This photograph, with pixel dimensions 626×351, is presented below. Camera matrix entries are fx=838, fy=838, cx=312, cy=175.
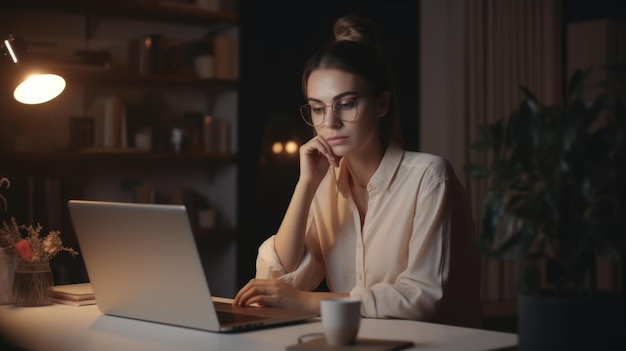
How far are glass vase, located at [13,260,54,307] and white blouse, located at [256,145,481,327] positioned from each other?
0.59 m

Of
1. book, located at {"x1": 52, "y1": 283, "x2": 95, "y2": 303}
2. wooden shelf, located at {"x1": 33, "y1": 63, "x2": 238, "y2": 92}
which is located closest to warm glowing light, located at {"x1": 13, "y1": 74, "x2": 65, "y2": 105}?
book, located at {"x1": 52, "y1": 283, "x2": 95, "y2": 303}

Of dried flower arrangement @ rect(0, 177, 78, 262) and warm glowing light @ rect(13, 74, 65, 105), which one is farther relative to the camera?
warm glowing light @ rect(13, 74, 65, 105)

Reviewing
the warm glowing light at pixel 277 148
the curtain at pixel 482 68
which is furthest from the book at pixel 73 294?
the curtain at pixel 482 68

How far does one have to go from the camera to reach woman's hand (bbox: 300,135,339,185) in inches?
89.1

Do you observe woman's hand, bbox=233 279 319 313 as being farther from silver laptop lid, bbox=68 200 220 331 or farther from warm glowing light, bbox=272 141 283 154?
warm glowing light, bbox=272 141 283 154

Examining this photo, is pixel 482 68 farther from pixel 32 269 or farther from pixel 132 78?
pixel 32 269

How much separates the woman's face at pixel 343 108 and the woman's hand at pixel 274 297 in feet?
1.51

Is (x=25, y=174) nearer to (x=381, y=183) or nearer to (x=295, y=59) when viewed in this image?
(x=295, y=59)

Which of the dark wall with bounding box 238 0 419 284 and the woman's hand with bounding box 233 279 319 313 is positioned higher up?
the dark wall with bounding box 238 0 419 284

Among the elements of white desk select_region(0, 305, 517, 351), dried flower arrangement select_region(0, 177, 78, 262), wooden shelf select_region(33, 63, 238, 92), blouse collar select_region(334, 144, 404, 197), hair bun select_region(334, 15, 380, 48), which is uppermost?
wooden shelf select_region(33, 63, 238, 92)

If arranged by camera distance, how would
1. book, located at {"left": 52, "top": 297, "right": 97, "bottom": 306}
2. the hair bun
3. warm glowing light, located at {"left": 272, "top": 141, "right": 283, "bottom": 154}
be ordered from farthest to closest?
warm glowing light, located at {"left": 272, "top": 141, "right": 283, "bottom": 154}, the hair bun, book, located at {"left": 52, "top": 297, "right": 97, "bottom": 306}

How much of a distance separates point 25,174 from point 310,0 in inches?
73.0

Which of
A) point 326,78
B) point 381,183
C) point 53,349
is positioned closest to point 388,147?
point 381,183

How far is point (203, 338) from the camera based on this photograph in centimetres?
158
